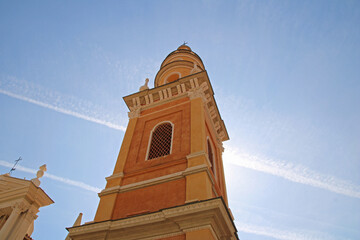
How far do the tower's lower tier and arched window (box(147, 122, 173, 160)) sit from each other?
3.50 m

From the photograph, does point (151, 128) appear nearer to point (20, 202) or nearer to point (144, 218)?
point (144, 218)

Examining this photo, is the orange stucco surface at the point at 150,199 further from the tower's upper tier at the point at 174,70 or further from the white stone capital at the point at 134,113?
the tower's upper tier at the point at 174,70

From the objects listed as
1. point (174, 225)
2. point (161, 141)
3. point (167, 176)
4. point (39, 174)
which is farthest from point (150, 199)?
point (39, 174)

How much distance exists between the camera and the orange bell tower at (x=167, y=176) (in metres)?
7.83

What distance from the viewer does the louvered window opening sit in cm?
1162

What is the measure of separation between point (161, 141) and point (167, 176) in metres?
2.71

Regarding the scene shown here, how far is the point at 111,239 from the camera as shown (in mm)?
8547

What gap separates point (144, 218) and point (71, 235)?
2599mm

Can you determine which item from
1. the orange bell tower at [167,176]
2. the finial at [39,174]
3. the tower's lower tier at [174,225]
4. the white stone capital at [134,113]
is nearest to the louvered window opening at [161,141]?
the orange bell tower at [167,176]

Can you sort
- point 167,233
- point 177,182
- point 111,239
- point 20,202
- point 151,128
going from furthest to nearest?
point 151,128, point 20,202, point 177,182, point 111,239, point 167,233

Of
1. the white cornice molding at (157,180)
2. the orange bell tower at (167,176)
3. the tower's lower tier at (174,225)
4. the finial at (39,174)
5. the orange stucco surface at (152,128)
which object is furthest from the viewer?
the finial at (39,174)

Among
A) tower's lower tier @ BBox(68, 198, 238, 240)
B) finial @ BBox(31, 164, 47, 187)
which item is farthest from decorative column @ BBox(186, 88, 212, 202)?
finial @ BBox(31, 164, 47, 187)

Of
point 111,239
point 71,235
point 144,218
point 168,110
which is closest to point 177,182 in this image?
point 144,218

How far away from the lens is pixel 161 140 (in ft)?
40.3
